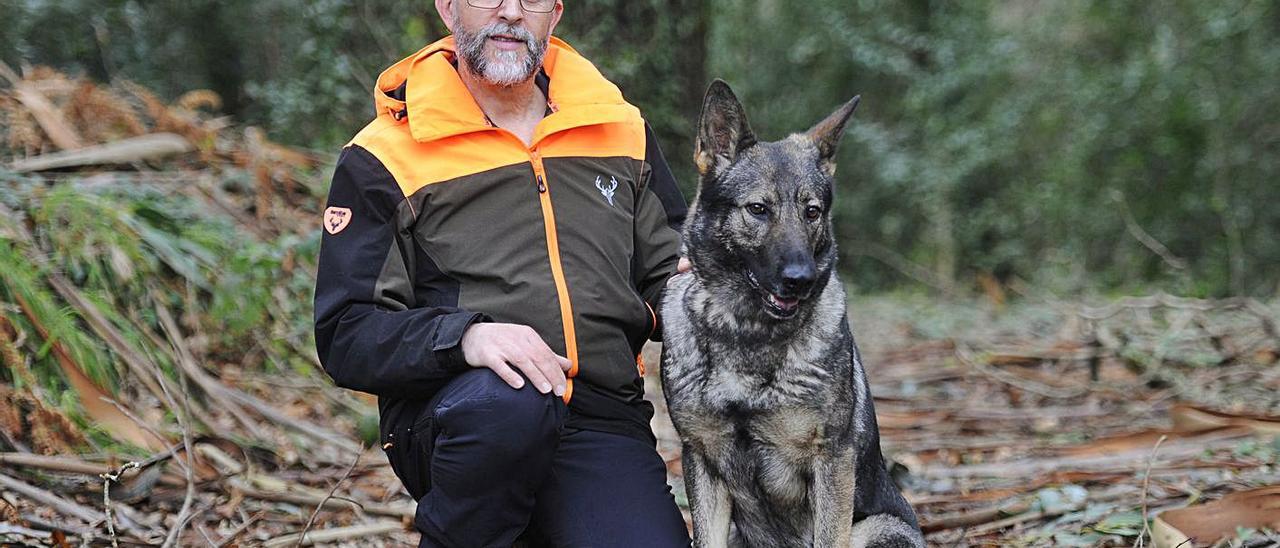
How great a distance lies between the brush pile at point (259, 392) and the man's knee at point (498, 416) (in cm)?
91

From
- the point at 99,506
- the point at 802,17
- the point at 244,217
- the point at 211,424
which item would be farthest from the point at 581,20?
the point at 802,17

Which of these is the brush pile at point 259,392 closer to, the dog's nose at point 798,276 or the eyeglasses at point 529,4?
the dog's nose at point 798,276

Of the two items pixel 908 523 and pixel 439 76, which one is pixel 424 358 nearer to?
pixel 439 76

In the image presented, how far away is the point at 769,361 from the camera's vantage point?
3.06 meters

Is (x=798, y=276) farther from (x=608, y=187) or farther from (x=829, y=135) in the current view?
(x=608, y=187)

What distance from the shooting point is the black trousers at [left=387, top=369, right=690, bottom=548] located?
270 cm

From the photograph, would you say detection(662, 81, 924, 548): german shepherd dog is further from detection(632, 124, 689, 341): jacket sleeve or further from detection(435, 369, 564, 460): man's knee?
detection(435, 369, 564, 460): man's knee

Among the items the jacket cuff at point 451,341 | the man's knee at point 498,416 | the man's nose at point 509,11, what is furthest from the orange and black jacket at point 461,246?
the man's nose at point 509,11

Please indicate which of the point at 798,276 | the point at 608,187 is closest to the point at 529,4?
the point at 608,187

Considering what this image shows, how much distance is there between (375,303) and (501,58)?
30.7 inches

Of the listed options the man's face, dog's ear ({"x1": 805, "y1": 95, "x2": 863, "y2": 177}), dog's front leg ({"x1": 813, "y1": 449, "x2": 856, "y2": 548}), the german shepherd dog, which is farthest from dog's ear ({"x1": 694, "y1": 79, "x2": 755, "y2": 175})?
dog's front leg ({"x1": 813, "y1": 449, "x2": 856, "y2": 548})

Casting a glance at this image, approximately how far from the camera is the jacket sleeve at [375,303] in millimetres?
2793

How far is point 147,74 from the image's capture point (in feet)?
29.0

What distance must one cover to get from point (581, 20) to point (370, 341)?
4.50 m
